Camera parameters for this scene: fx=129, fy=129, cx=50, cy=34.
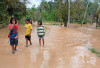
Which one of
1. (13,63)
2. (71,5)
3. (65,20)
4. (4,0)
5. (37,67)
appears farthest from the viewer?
(65,20)

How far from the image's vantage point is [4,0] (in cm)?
1252

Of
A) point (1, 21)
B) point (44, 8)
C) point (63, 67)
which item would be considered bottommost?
point (63, 67)

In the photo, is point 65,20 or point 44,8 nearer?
point 65,20

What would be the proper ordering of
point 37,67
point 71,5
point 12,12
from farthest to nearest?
point 71,5 → point 12,12 → point 37,67

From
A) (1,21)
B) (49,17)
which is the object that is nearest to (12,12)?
(1,21)

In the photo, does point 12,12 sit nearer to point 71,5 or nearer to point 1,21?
point 1,21

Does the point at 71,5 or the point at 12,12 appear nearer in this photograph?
the point at 12,12

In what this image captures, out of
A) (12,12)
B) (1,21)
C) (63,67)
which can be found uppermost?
(12,12)

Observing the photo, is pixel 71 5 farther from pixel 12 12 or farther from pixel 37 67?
pixel 37 67

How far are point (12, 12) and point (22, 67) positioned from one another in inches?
638

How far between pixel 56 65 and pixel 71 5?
1997cm

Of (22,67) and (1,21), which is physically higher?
(1,21)

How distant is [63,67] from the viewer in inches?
154

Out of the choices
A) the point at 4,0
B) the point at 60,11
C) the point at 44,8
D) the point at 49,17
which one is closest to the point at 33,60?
the point at 4,0
